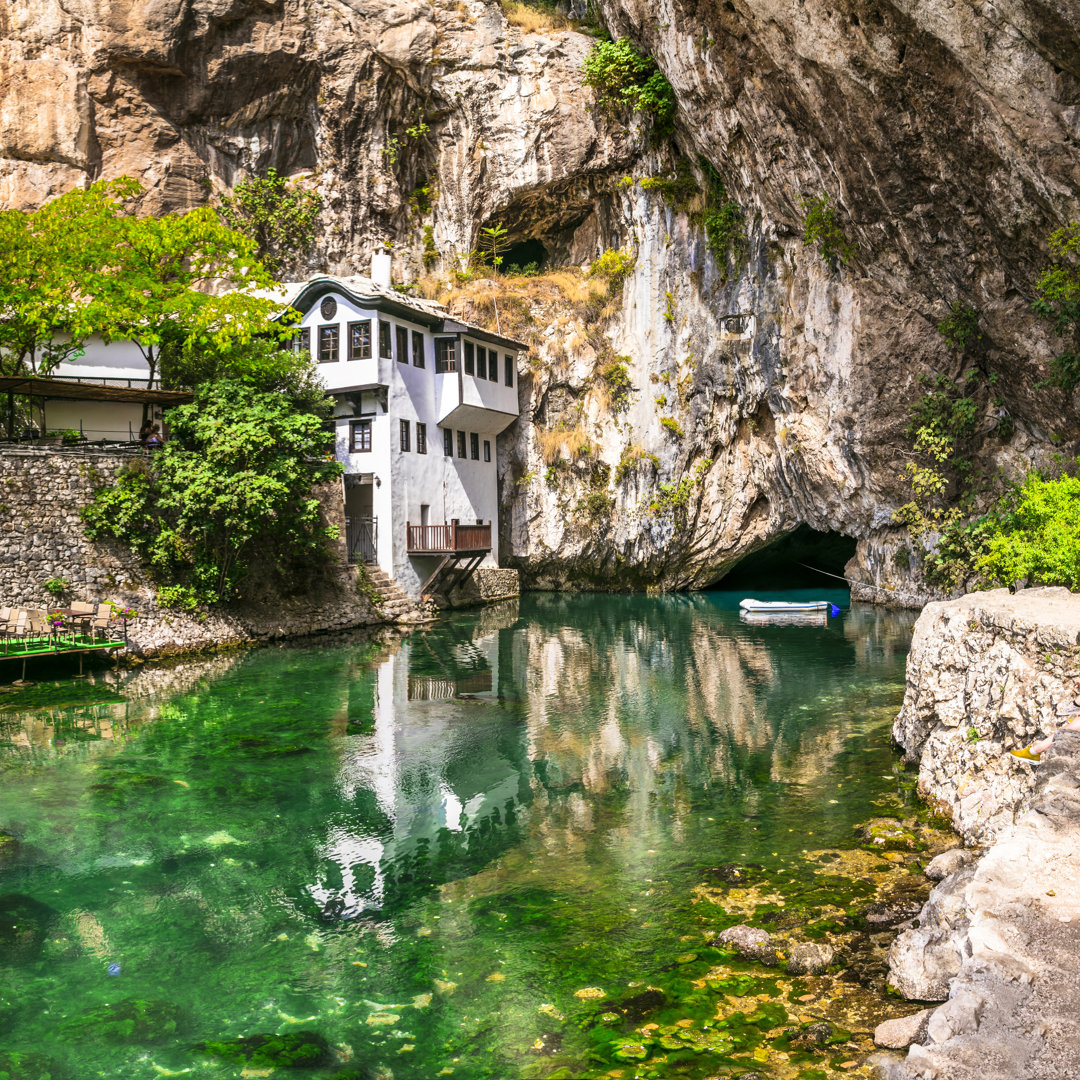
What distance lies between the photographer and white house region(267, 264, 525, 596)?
111 ft

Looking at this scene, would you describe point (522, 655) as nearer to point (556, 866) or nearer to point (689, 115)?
Answer: point (556, 866)

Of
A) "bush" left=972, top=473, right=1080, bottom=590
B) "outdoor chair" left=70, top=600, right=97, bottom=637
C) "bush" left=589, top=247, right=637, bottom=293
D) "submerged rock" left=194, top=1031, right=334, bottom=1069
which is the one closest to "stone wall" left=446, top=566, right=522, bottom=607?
"bush" left=589, top=247, right=637, bottom=293

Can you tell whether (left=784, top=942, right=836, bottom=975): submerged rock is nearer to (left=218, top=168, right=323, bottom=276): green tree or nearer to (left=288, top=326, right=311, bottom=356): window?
(left=288, top=326, right=311, bottom=356): window

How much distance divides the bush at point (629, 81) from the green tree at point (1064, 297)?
22238 millimetres

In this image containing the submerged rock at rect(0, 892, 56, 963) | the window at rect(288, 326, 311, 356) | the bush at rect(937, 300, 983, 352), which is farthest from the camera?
the window at rect(288, 326, 311, 356)

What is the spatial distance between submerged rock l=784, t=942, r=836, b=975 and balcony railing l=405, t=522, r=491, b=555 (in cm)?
2751

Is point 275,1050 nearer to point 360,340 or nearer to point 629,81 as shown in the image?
point 360,340

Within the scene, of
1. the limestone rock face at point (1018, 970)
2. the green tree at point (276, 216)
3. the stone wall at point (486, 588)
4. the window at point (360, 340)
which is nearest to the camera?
the limestone rock face at point (1018, 970)

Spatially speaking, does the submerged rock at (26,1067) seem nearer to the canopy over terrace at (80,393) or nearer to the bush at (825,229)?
the canopy over terrace at (80,393)

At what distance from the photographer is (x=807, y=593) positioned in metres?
42.4

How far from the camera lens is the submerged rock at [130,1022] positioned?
23.8ft

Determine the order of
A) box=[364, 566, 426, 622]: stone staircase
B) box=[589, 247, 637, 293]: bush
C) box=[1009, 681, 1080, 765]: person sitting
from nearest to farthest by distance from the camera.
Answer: box=[1009, 681, 1080, 765]: person sitting → box=[364, 566, 426, 622]: stone staircase → box=[589, 247, 637, 293]: bush

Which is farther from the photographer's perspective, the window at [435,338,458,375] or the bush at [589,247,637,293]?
the bush at [589,247,637,293]

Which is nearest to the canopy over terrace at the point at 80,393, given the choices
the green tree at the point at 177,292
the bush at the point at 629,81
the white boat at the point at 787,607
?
the green tree at the point at 177,292
